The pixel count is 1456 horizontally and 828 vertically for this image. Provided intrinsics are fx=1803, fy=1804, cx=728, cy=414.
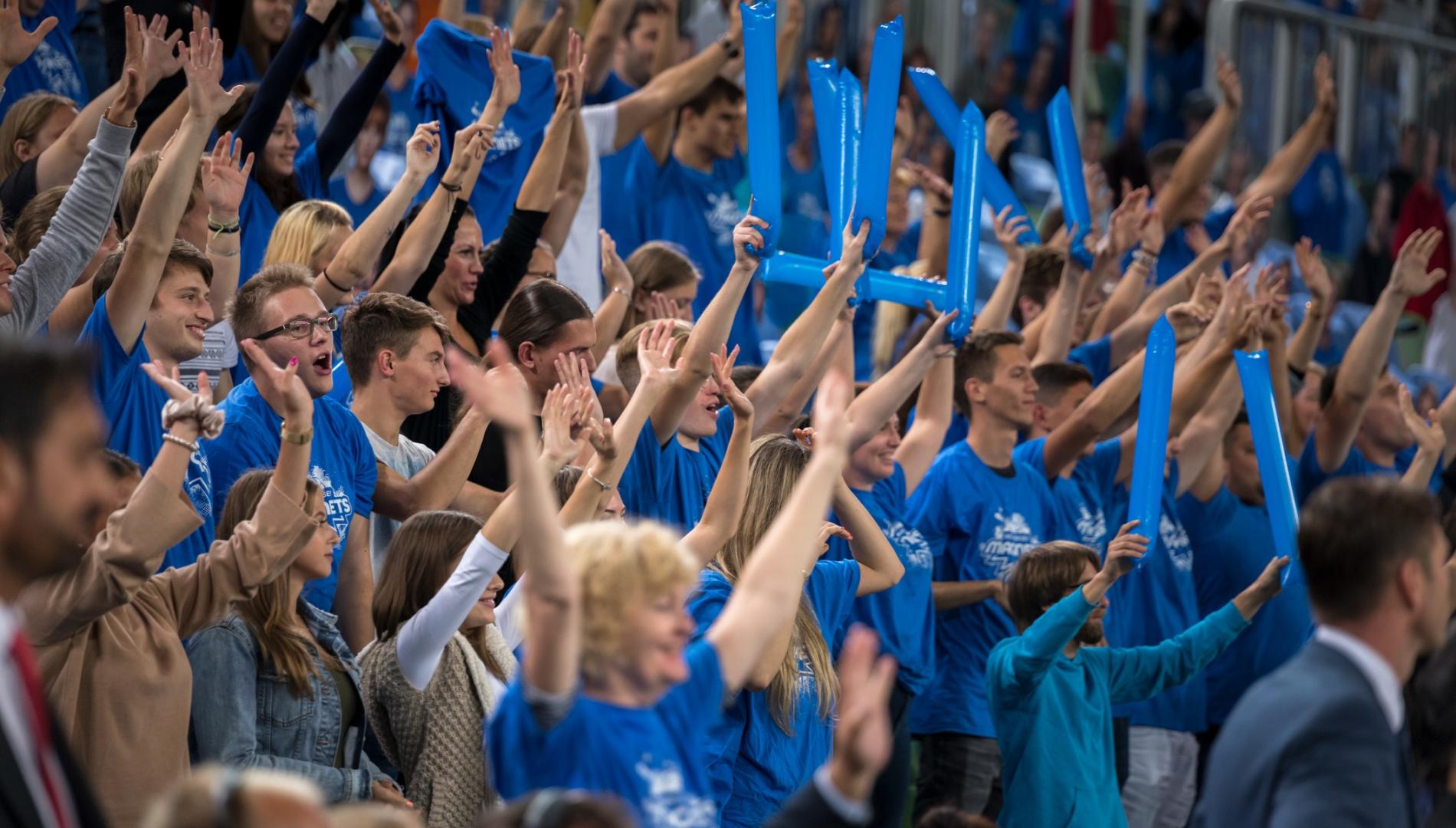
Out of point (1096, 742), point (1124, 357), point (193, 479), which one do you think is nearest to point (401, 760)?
point (193, 479)

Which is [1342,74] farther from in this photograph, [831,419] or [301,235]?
[831,419]

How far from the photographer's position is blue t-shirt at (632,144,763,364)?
750cm

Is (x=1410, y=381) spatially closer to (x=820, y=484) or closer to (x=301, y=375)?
(x=301, y=375)

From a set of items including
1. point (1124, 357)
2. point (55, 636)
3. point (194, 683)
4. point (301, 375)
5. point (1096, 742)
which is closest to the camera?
point (55, 636)

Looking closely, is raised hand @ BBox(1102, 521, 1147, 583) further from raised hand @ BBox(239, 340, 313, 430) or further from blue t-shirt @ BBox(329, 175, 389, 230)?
blue t-shirt @ BBox(329, 175, 389, 230)

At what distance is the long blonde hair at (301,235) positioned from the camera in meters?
5.16

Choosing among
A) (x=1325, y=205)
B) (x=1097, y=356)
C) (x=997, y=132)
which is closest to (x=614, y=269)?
(x=1097, y=356)

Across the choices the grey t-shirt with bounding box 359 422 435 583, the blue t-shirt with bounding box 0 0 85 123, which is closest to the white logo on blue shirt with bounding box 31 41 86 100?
the blue t-shirt with bounding box 0 0 85 123

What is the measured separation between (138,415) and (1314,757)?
2733 mm

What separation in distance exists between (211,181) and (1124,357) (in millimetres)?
4004

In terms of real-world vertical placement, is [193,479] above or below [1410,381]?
above

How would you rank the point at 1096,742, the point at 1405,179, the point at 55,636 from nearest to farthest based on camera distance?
the point at 55,636, the point at 1096,742, the point at 1405,179

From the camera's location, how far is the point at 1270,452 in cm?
517

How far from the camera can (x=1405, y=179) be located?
12.5 metres
